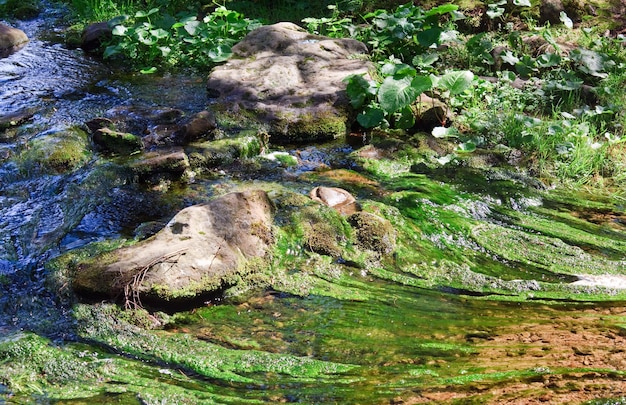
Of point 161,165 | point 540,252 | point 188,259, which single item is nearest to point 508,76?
point 540,252

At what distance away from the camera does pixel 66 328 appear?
115 inches

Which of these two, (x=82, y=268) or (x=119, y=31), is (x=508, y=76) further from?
(x=82, y=268)

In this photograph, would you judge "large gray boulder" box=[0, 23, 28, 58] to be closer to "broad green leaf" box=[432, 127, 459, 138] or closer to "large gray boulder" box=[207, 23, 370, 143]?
"large gray boulder" box=[207, 23, 370, 143]

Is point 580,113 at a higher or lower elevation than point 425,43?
lower

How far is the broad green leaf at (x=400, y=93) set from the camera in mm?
4801

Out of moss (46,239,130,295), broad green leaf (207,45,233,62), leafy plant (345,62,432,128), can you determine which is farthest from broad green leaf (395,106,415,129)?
moss (46,239,130,295)

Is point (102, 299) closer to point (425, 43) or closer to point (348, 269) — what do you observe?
point (348, 269)

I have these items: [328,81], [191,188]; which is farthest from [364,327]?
[328,81]

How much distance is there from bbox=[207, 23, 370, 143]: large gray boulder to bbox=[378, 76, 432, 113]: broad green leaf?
59 cm

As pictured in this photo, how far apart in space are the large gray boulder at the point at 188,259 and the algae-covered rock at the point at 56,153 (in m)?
1.49

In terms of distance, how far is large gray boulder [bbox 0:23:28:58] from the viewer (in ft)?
23.0

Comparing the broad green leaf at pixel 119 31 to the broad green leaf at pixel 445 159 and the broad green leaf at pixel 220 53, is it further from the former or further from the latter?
the broad green leaf at pixel 445 159

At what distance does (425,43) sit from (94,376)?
438cm

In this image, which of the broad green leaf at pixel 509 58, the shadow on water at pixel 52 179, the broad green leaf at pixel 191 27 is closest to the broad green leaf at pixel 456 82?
the broad green leaf at pixel 509 58
